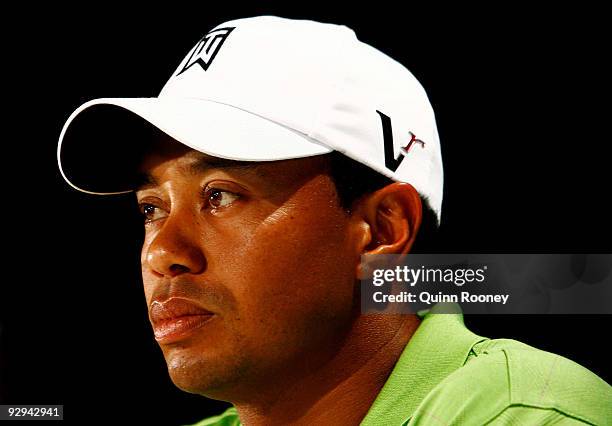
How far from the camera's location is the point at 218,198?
4.50ft

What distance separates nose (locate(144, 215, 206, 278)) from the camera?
4.33 ft

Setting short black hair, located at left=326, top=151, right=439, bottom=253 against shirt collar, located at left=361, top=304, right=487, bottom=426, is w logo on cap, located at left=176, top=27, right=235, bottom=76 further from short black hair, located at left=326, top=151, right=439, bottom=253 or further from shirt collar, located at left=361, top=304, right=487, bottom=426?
shirt collar, located at left=361, top=304, right=487, bottom=426

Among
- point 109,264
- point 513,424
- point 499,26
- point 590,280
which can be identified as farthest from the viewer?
point 109,264

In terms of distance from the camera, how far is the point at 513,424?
45.3 inches

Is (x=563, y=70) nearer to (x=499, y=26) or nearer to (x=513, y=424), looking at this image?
(x=499, y=26)

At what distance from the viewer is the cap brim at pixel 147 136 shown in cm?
134

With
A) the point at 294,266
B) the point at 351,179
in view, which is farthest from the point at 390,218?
the point at 294,266

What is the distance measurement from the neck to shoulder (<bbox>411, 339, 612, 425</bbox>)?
0.18 m

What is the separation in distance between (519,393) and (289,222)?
405 mm

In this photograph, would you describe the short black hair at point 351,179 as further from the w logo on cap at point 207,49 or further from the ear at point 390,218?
the w logo on cap at point 207,49

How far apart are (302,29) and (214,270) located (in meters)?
0.42

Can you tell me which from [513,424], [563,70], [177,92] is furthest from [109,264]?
[513,424]

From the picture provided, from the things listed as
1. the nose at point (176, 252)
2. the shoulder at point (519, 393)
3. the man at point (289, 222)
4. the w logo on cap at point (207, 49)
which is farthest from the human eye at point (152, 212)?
the shoulder at point (519, 393)

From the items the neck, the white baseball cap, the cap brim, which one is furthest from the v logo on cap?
the neck
